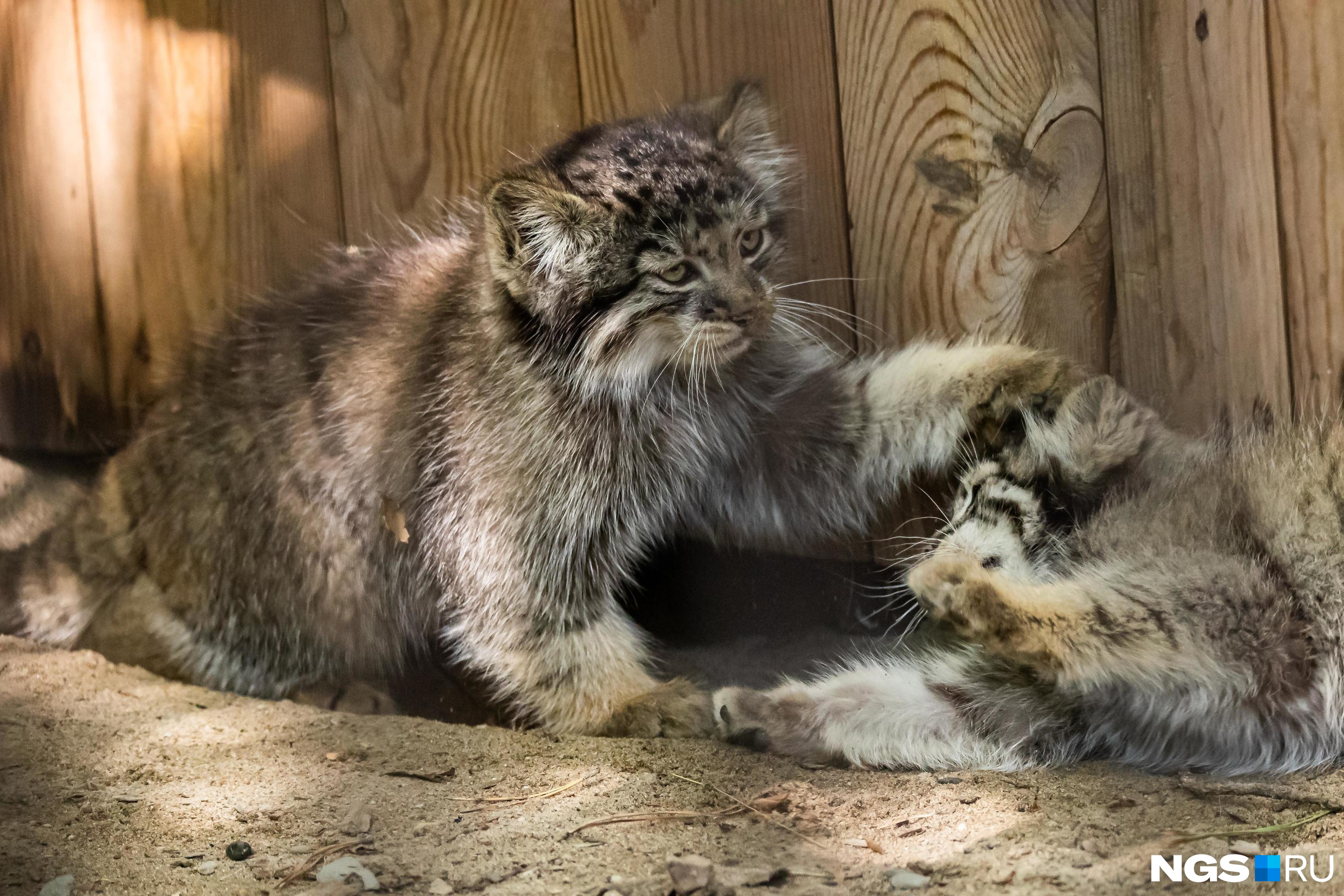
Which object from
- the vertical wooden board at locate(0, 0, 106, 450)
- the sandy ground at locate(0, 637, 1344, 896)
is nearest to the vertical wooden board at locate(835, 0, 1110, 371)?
the sandy ground at locate(0, 637, 1344, 896)

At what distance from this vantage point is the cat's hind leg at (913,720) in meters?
2.37

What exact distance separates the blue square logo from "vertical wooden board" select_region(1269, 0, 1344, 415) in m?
1.07

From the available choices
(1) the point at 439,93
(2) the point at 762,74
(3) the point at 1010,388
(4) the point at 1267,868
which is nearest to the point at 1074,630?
(4) the point at 1267,868

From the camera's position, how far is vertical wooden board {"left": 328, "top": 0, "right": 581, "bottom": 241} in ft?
10.2

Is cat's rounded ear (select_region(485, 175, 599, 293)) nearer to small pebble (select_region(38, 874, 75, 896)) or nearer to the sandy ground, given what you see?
the sandy ground

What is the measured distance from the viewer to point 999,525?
2621 millimetres

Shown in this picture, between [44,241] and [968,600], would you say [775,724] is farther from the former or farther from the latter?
[44,241]

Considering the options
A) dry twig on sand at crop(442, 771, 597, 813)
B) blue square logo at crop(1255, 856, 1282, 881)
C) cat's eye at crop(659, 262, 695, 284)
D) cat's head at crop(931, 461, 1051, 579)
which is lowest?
blue square logo at crop(1255, 856, 1282, 881)

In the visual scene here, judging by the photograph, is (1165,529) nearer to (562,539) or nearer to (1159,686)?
(1159,686)

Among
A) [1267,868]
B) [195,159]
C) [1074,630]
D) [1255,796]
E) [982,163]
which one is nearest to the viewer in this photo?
[1267,868]

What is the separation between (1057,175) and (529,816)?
1.86 m

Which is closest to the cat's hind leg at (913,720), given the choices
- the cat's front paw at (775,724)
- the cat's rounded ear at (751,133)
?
the cat's front paw at (775,724)

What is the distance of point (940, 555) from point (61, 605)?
8.04 feet

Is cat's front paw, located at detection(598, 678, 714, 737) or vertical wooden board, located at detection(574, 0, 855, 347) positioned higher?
vertical wooden board, located at detection(574, 0, 855, 347)
